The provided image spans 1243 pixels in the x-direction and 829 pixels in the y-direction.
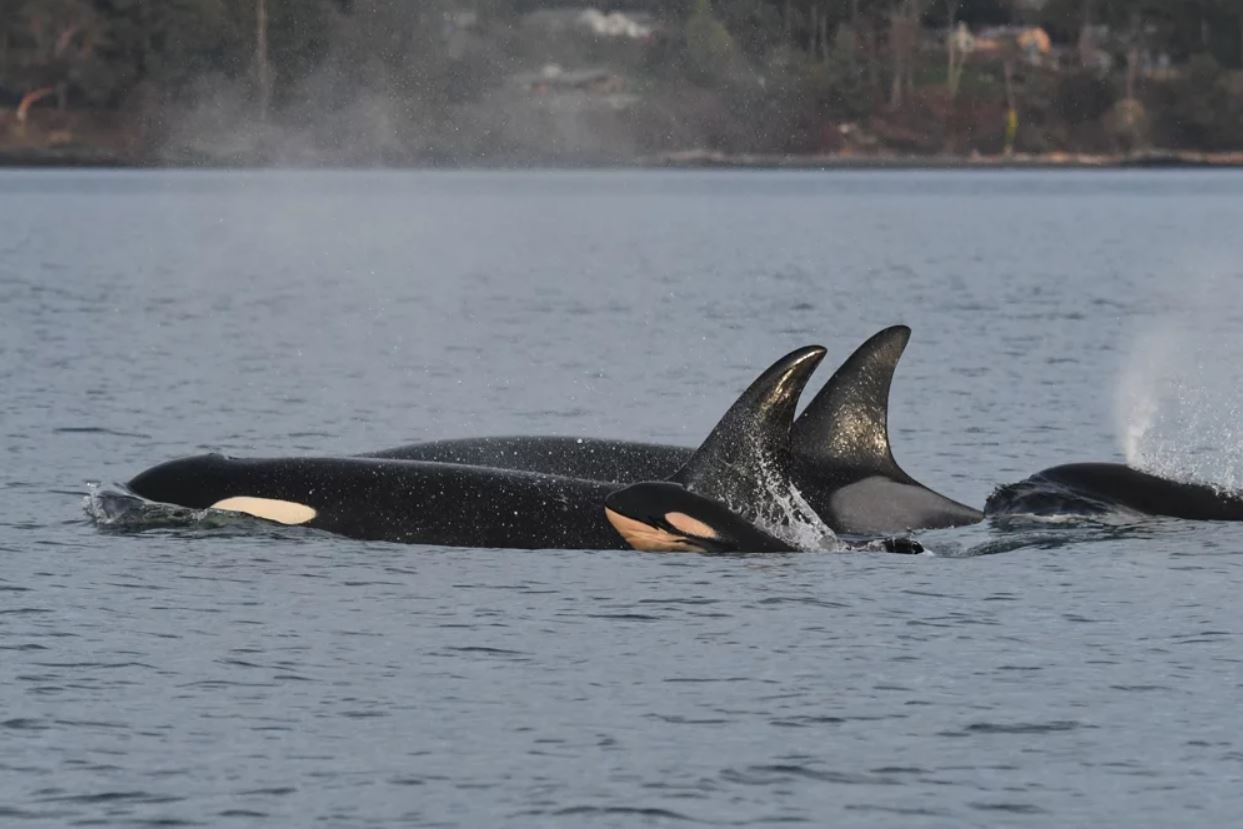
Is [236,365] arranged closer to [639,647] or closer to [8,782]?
[639,647]

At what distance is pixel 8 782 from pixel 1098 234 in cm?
11576

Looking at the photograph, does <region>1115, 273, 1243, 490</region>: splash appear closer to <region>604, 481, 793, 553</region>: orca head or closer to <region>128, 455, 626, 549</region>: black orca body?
<region>604, 481, 793, 553</region>: orca head

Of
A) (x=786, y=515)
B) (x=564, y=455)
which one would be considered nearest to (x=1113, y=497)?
(x=786, y=515)

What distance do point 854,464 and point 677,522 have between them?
3.02 metres

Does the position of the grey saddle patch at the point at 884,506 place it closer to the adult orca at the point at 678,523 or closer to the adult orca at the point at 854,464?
the adult orca at the point at 854,464

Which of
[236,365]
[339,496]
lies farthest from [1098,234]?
[339,496]

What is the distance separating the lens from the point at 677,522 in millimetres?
20312

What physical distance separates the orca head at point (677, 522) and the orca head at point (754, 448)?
8.1 inches

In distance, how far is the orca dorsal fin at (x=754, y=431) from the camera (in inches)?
806

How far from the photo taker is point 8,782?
546 inches

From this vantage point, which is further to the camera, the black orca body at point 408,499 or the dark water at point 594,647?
the black orca body at point 408,499

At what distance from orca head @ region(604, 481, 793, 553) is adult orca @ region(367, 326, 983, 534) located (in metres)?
1.70

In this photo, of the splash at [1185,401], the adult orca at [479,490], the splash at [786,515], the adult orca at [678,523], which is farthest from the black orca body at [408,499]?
the splash at [1185,401]

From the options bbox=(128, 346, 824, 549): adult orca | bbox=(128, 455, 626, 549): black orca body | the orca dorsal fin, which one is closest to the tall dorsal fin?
bbox=(128, 346, 824, 549): adult orca
